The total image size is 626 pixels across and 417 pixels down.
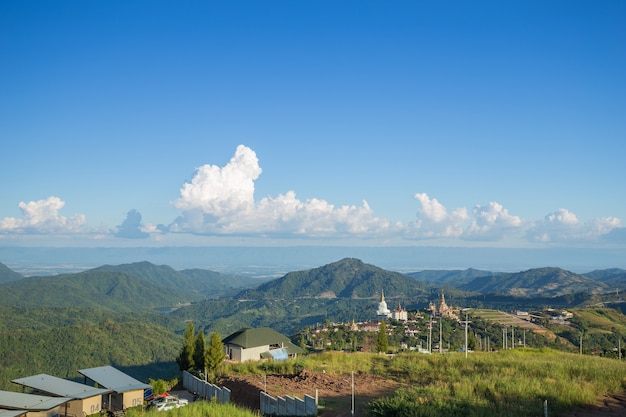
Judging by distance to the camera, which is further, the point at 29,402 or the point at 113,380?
the point at 113,380

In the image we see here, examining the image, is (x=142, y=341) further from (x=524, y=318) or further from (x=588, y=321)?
(x=588, y=321)

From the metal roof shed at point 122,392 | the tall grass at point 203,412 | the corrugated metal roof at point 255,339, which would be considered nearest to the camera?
the tall grass at point 203,412

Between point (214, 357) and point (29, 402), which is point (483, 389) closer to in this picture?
point (214, 357)

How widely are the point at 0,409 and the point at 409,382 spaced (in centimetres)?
1410

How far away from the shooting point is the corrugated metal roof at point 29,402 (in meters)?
17.6

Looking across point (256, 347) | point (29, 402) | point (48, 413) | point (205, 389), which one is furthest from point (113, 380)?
point (256, 347)

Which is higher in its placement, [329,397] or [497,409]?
[497,409]

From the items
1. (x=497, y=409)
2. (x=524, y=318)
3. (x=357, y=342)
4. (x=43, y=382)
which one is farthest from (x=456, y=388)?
(x=524, y=318)

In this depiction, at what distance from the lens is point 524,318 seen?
102 m

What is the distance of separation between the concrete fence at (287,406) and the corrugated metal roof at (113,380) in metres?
8.50

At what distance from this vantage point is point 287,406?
48.0ft

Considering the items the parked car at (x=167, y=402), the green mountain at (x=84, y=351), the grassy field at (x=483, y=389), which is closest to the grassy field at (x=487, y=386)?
the grassy field at (x=483, y=389)

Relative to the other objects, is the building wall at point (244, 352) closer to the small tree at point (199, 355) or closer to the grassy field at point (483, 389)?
the small tree at point (199, 355)

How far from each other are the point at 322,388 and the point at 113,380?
1068cm
